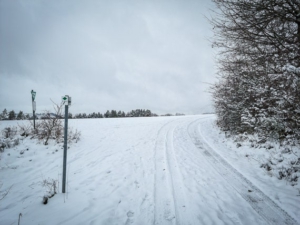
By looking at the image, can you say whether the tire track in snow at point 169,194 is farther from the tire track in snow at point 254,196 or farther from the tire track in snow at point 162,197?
the tire track in snow at point 254,196

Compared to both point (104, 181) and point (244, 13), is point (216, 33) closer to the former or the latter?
point (244, 13)

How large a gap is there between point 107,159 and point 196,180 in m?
4.41

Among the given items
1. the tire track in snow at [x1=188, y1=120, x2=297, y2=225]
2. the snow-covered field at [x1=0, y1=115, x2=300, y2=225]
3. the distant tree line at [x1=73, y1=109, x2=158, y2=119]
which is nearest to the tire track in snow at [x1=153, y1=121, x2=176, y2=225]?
the snow-covered field at [x1=0, y1=115, x2=300, y2=225]

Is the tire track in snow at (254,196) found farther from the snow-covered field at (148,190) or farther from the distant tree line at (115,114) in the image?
the distant tree line at (115,114)

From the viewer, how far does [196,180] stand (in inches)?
193

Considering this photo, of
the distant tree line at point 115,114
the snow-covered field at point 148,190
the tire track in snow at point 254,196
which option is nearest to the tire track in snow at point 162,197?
the snow-covered field at point 148,190

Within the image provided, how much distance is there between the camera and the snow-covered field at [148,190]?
330cm

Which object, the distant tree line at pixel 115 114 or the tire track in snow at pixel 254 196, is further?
the distant tree line at pixel 115 114

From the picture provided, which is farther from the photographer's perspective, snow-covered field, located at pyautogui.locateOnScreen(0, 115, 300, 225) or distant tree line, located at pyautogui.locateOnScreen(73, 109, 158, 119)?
distant tree line, located at pyautogui.locateOnScreen(73, 109, 158, 119)

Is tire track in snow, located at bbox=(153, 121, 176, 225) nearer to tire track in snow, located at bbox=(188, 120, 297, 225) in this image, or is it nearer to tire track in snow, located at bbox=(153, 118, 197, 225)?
tire track in snow, located at bbox=(153, 118, 197, 225)

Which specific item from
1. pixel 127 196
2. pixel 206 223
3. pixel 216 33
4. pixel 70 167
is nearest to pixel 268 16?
pixel 216 33

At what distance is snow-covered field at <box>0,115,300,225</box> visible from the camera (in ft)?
10.8

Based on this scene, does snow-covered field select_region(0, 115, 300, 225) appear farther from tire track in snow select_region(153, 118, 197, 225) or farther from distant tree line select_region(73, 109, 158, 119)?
distant tree line select_region(73, 109, 158, 119)

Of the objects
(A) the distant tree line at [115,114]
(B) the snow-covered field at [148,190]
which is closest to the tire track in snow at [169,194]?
(B) the snow-covered field at [148,190]
